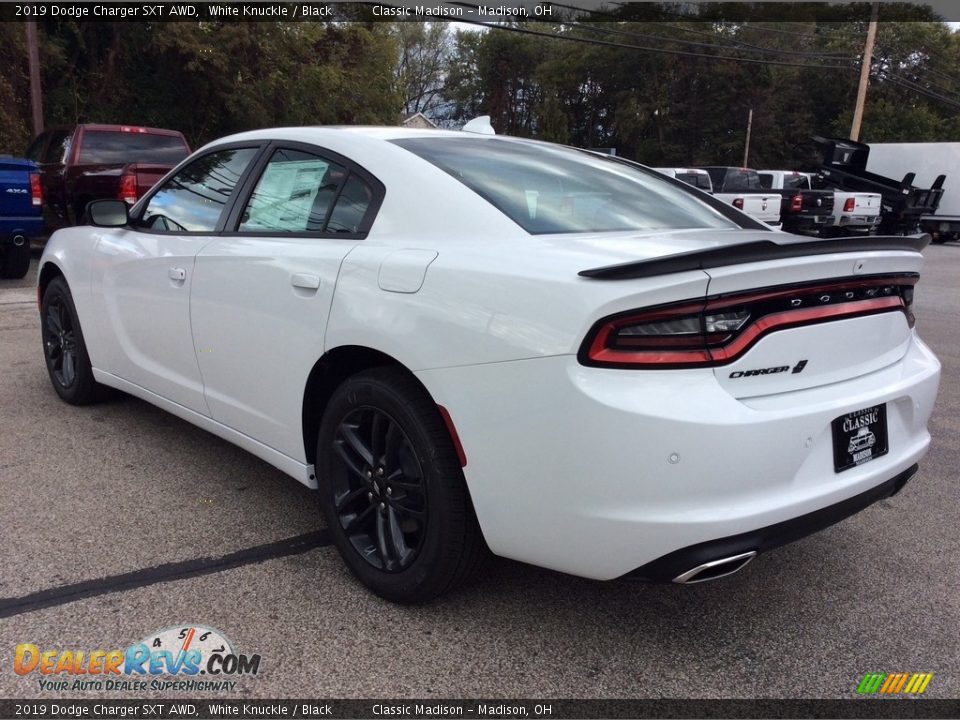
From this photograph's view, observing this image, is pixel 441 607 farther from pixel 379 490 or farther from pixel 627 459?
pixel 627 459

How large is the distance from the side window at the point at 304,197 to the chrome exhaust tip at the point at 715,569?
1570mm

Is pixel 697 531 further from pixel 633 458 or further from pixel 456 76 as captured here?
pixel 456 76

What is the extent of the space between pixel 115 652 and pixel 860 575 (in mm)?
2518

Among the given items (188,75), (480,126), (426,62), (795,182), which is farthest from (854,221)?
(426,62)

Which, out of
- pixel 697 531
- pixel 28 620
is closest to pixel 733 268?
pixel 697 531

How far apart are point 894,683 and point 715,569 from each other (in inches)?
28.6

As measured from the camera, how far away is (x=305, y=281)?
111 inches

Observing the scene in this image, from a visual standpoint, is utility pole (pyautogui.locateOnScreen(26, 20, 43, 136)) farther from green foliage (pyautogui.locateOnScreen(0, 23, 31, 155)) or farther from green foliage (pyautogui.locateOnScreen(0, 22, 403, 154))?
green foliage (pyautogui.locateOnScreen(0, 22, 403, 154))

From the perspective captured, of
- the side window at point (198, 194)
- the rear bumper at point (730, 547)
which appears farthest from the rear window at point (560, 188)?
the rear bumper at point (730, 547)

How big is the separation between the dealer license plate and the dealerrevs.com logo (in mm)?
1778

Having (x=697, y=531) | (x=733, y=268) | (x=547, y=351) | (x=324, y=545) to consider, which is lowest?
(x=324, y=545)

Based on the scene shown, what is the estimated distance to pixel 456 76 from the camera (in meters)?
65.1

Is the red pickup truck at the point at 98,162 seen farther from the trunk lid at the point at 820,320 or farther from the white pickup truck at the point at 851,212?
the white pickup truck at the point at 851,212

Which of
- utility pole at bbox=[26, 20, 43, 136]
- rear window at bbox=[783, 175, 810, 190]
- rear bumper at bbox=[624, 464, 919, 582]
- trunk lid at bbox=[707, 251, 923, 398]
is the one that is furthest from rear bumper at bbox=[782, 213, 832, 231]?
rear bumper at bbox=[624, 464, 919, 582]
